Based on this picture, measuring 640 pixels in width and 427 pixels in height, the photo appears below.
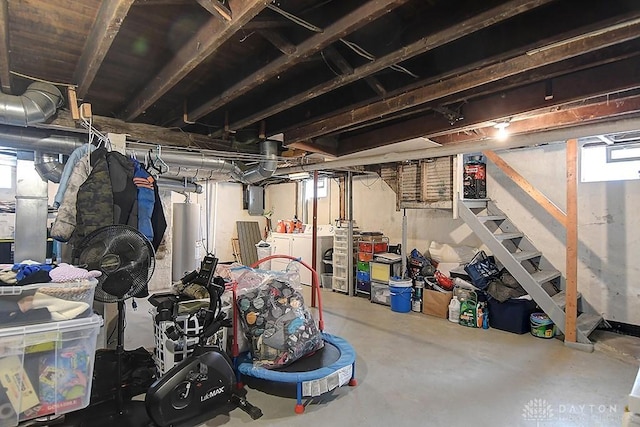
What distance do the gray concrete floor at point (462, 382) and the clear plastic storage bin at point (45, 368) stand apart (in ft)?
3.27

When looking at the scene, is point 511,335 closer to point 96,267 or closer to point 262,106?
point 262,106

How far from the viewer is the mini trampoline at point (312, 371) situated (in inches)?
98.9

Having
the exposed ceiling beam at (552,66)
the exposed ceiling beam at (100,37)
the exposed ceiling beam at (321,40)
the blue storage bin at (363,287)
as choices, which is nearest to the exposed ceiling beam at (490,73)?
the exposed ceiling beam at (552,66)

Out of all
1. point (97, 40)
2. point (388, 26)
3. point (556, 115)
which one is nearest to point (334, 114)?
point (388, 26)

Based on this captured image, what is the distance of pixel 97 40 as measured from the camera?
1.83 m

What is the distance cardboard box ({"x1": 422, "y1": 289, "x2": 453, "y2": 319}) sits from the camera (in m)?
4.84

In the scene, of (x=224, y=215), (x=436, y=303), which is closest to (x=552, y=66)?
(x=436, y=303)

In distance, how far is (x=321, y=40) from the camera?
5.75 ft

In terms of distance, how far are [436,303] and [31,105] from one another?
491cm

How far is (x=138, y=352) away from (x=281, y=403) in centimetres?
145

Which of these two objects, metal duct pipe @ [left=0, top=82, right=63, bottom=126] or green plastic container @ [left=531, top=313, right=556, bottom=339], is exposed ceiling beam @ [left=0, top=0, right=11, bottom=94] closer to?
metal duct pipe @ [left=0, top=82, right=63, bottom=126]

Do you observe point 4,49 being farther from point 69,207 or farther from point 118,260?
point 118,260

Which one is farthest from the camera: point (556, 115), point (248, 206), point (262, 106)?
point (248, 206)

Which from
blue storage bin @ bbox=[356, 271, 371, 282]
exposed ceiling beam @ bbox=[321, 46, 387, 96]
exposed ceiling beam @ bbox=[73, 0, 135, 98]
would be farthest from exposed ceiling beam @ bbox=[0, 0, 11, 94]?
blue storage bin @ bbox=[356, 271, 371, 282]
